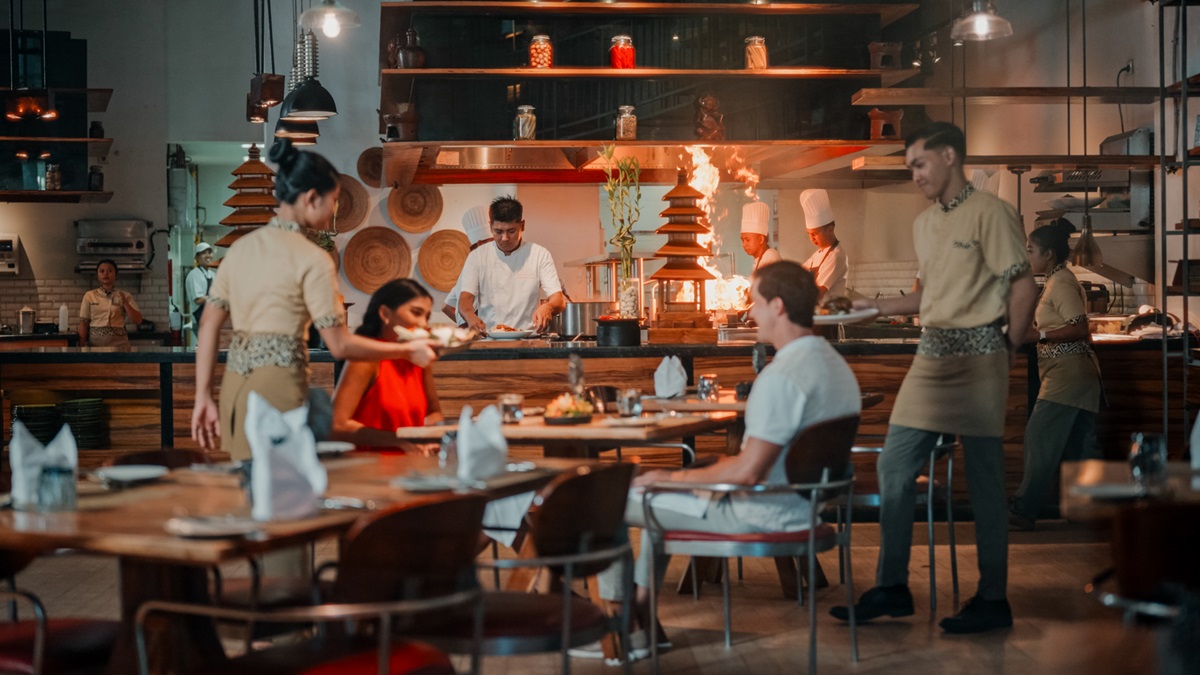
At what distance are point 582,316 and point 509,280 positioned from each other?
22.8 inches

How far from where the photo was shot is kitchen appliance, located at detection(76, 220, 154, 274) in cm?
1325

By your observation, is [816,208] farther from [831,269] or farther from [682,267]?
[682,267]

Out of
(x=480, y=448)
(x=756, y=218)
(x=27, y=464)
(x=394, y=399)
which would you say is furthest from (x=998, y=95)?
(x=27, y=464)

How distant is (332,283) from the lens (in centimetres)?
404

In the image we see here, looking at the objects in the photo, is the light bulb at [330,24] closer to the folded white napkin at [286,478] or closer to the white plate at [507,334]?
the white plate at [507,334]

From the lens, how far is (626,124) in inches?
296

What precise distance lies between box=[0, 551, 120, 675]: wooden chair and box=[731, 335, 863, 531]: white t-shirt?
1794mm

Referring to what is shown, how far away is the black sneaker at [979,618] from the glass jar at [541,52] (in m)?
4.14

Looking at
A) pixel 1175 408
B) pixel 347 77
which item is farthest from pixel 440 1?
pixel 1175 408

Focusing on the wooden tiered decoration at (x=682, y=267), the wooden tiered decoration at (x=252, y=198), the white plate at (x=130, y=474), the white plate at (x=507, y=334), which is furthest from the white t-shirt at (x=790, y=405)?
the wooden tiered decoration at (x=252, y=198)

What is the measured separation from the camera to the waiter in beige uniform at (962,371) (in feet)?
15.0

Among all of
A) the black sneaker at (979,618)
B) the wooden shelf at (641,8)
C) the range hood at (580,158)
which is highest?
the wooden shelf at (641,8)

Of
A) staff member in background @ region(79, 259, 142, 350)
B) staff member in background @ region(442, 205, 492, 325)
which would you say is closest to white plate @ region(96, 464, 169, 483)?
staff member in background @ region(442, 205, 492, 325)

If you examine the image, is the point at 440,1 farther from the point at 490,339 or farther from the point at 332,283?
the point at 332,283
